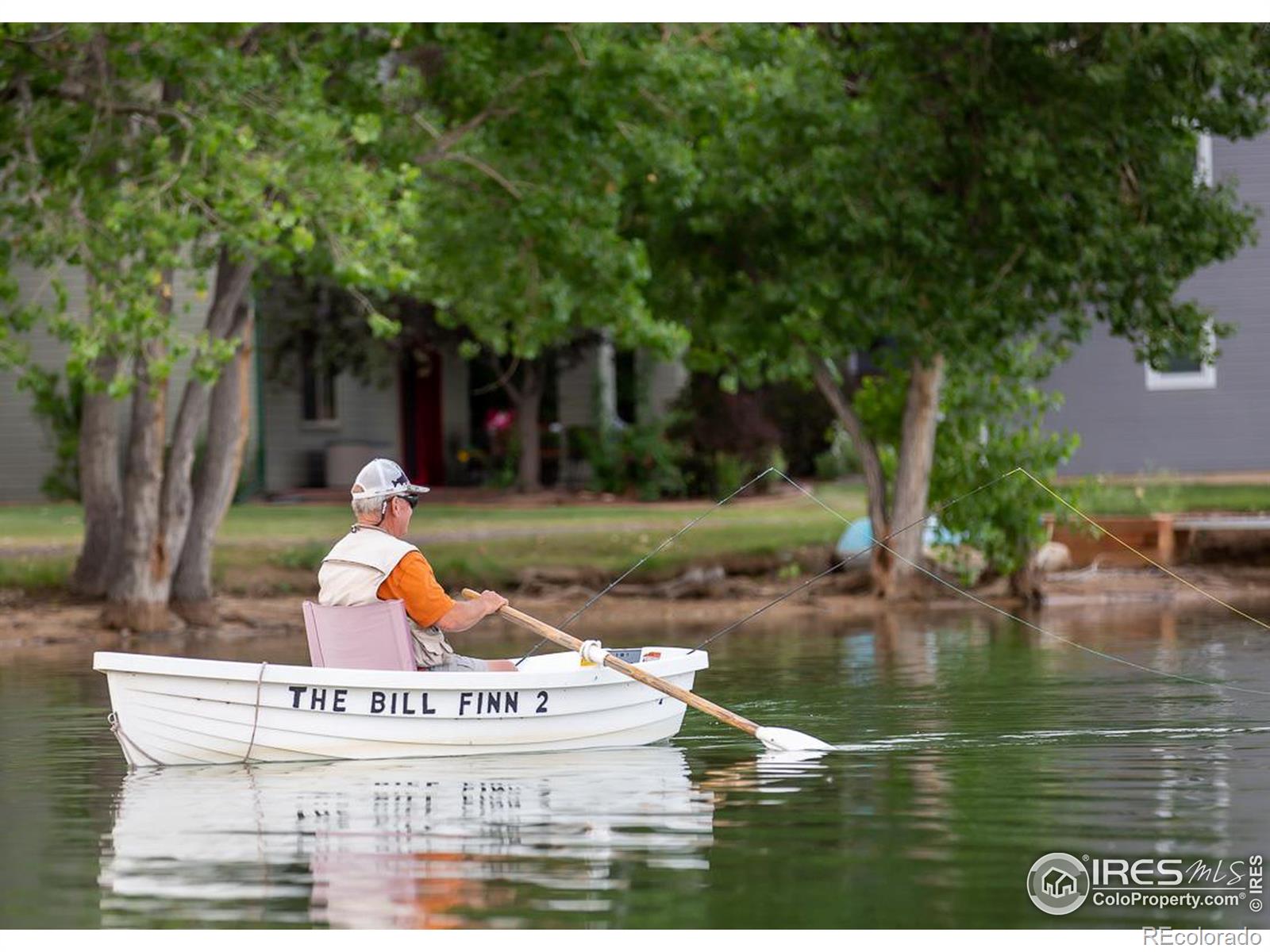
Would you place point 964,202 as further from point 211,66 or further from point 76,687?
point 76,687

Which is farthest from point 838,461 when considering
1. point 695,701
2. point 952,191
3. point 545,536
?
point 695,701

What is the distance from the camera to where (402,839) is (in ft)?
32.8

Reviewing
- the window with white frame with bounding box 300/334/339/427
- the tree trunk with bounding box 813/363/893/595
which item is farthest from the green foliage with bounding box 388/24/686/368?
the window with white frame with bounding box 300/334/339/427

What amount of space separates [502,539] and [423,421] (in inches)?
489

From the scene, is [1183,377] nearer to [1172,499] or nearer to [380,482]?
[1172,499]

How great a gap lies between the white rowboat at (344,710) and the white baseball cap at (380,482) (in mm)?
1046

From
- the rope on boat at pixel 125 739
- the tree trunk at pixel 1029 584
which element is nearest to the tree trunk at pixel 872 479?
the tree trunk at pixel 1029 584

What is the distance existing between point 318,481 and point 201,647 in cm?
1817

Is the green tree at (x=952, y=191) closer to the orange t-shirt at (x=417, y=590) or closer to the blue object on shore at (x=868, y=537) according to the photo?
the blue object on shore at (x=868, y=537)

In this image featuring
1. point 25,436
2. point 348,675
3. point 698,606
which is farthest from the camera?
point 25,436

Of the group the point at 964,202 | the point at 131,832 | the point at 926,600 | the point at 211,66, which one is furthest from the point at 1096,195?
the point at 131,832

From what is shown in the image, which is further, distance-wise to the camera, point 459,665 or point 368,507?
point 459,665

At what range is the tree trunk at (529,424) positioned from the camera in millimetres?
36594

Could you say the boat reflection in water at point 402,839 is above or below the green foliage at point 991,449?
below
